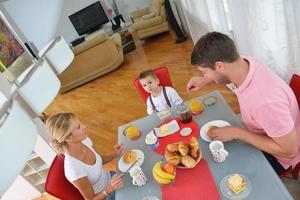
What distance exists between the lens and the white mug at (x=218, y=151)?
1.34 meters

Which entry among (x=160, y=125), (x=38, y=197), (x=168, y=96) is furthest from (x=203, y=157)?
(x=38, y=197)

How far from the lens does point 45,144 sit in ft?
9.07

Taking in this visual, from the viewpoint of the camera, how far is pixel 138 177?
55.7 inches

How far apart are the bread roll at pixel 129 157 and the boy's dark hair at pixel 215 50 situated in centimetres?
71

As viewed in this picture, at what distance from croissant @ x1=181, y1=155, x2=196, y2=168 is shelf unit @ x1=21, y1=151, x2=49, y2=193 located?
2.07 m

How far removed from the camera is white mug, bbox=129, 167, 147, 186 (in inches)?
55.7

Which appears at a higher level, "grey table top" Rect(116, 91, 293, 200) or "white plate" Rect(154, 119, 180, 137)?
"white plate" Rect(154, 119, 180, 137)

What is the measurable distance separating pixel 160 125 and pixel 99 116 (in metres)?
2.31

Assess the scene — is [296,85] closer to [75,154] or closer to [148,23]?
[75,154]

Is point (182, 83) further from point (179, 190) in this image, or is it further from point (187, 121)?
point (179, 190)

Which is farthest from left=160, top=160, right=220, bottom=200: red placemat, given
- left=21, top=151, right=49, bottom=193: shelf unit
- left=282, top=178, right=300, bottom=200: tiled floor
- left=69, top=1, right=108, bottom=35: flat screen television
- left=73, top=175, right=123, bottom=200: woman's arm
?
left=69, top=1, right=108, bottom=35: flat screen television

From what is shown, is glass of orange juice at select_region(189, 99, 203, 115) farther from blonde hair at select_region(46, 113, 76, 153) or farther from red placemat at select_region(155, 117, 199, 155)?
blonde hair at select_region(46, 113, 76, 153)

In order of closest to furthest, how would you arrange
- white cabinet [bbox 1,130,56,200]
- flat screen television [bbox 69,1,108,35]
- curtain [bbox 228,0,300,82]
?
curtain [bbox 228,0,300,82]
white cabinet [bbox 1,130,56,200]
flat screen television [bbox 69,1,108,35]

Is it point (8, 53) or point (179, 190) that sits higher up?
point (8, 53)
